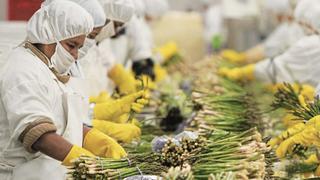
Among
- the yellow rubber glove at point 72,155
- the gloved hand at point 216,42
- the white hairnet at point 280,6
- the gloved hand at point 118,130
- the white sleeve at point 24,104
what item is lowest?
the gloved hand at point 216,42

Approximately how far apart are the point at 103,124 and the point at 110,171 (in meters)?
1.06

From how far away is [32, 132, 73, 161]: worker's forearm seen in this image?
9.86 feet

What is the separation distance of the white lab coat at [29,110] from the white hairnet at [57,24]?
10 cm

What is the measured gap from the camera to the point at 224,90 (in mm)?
5395

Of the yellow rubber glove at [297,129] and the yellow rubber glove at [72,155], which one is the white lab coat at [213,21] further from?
the yellow rubber glove at [72,155]

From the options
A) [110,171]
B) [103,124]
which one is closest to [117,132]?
[103,124]

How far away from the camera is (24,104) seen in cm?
300

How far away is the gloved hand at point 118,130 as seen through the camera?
3.95 meters

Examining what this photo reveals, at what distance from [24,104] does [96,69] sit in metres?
2.18

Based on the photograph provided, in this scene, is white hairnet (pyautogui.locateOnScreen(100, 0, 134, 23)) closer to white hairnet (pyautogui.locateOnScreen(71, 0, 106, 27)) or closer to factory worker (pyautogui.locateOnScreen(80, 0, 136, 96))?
factory worker (pyautogui.locateOnScreen(80, 0, 136, 96))

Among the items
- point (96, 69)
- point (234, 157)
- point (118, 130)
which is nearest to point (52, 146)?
point (234, 157)

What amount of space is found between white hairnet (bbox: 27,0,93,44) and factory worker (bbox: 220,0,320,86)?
111 inches

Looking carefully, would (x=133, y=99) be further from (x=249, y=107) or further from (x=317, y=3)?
(x=317, y=3)

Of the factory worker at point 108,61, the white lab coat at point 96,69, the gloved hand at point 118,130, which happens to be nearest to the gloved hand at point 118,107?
the gloved hand at point 118,130
